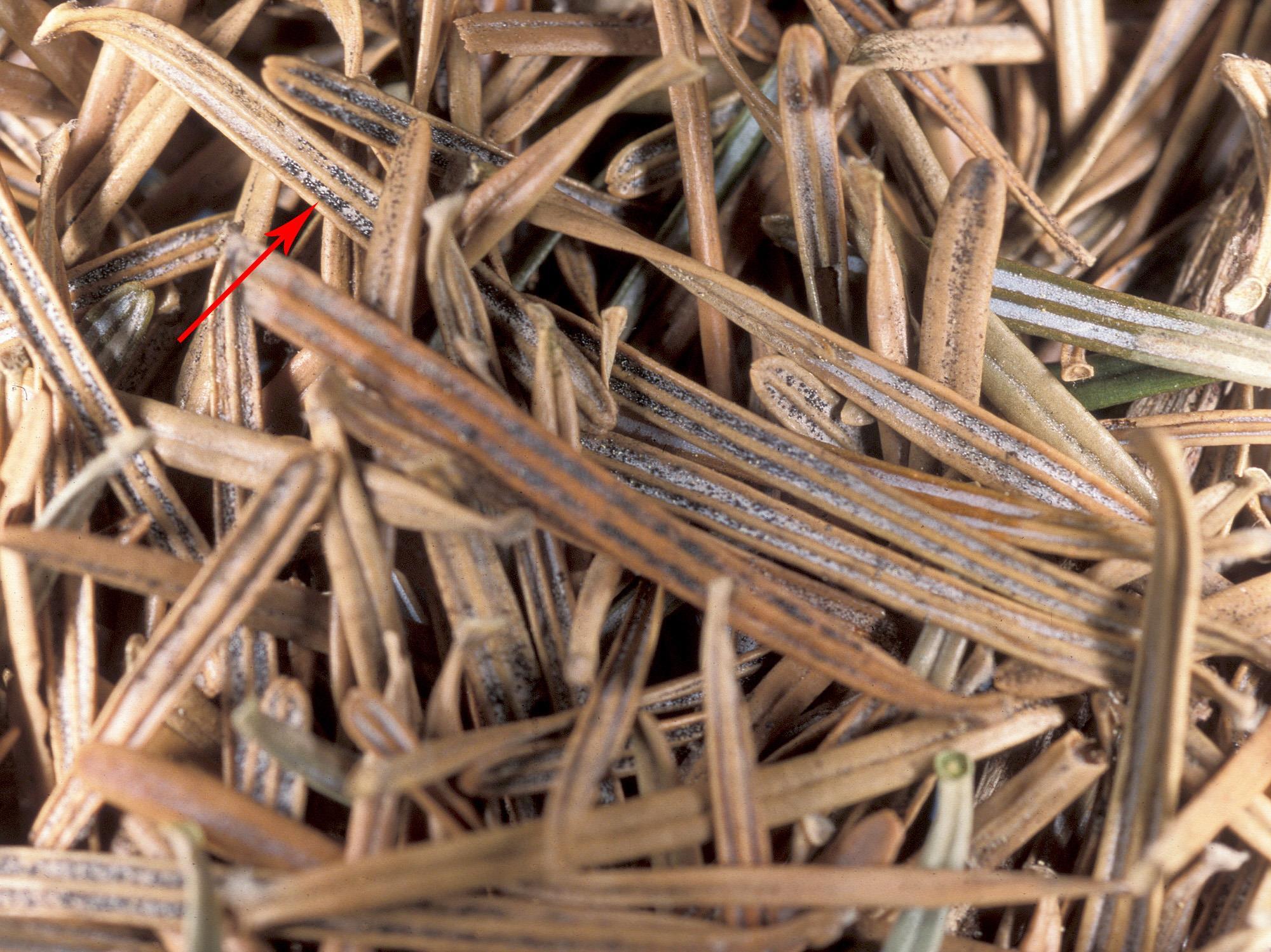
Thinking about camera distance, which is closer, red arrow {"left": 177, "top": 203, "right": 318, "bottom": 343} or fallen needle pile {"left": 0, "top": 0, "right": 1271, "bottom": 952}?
fallen needle pile {"left": 0, "top": 0, "right": 1271, "bottom": 952}

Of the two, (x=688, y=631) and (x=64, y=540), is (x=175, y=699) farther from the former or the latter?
(x=688, y=631)

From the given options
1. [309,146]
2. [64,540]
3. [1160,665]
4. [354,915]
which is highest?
[309,146]

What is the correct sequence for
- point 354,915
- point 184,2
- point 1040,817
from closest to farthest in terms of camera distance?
point 354,915 < point 1040,817 < point 184,2

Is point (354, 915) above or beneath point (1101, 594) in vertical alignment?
beneath

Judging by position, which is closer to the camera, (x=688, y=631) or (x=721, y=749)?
(x=721, y=749)

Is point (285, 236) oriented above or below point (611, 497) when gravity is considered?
above

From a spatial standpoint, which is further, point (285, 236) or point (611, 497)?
point (285, 236)

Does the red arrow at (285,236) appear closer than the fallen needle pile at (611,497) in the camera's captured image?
No

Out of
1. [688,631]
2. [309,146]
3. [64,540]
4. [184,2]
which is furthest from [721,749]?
[184,2]
